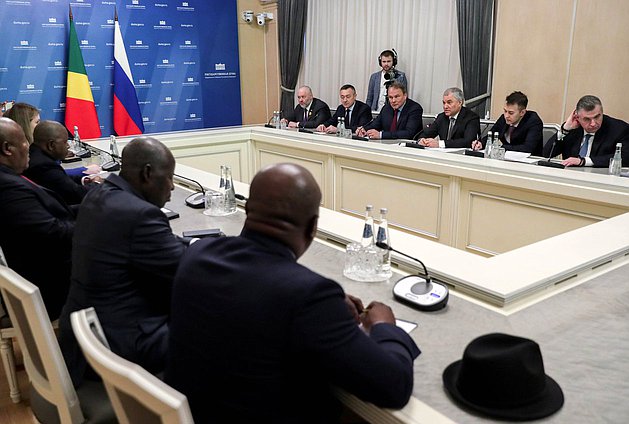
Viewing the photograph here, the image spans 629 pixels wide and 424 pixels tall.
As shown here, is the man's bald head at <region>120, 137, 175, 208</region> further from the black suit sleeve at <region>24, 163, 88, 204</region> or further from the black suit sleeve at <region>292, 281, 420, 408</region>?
the black suit sleeve at <region>24, 163, 88, 204</region>

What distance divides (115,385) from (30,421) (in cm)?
159

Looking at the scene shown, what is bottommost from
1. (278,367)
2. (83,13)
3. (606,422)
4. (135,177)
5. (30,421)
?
(30,421)

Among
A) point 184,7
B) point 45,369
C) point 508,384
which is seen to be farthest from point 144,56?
point 508,384

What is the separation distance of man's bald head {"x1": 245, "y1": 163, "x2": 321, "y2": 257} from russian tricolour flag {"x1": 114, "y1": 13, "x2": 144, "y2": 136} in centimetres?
641

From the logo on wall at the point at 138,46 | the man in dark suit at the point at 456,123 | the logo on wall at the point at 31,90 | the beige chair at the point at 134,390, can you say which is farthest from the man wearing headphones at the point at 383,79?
the beige chair at the point at 134,390

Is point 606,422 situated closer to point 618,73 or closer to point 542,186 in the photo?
point 542,186

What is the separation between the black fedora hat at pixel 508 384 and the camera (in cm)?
101

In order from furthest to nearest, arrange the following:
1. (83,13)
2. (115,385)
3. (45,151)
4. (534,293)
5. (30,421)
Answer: (83,13) < (45,151) < (30,421) < (534,293) < (115,385)

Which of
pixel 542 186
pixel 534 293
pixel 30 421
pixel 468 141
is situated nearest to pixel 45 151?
pixel 30 421

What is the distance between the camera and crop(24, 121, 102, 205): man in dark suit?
2.85m

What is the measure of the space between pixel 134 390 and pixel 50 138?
2401mm

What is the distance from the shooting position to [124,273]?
1446mm

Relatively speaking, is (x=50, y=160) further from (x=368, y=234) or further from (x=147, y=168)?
(x=368, y=234)

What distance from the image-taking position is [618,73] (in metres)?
4.57
